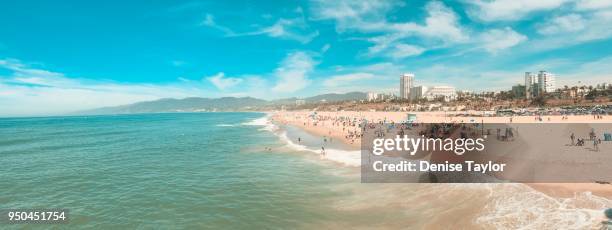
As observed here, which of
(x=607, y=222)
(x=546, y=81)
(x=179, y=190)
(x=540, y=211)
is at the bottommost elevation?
(x=179, y=190)

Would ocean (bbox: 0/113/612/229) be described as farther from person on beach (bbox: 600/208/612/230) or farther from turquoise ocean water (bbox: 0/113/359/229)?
person on beach (bbox: 600/208/612/230)

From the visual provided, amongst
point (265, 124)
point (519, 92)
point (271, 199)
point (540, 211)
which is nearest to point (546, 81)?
point (519, 92)

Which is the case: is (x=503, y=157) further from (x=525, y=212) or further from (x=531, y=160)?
(x=525, y=212)

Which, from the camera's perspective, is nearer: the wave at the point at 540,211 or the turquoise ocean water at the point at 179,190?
the wave at the point at 540,211

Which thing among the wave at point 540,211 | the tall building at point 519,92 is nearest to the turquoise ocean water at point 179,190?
the wave at point 540,211

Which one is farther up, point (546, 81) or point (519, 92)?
point (546, 81)

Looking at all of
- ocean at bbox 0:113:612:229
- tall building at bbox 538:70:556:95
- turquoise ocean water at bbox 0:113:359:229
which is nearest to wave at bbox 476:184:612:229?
ocean at bbox 0:113:612:229

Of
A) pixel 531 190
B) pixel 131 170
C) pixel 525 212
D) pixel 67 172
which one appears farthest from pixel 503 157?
pixel 67 172

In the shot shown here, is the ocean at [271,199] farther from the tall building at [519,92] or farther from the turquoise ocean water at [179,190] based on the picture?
the tall building at [519,92]

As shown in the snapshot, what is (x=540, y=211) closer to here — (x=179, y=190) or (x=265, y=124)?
(x=179, y=190)

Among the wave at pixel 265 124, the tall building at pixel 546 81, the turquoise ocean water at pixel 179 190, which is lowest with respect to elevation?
the turquoise ocean water at pixel 179 190

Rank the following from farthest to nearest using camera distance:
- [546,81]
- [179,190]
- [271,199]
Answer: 1. [546,81]
2. [179,190]
3. [271,199]
